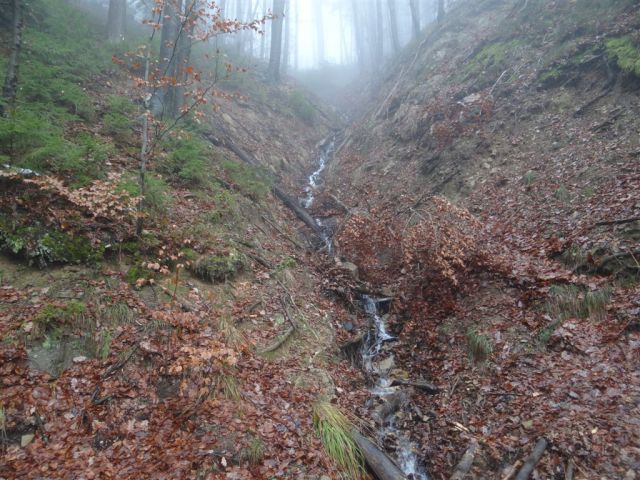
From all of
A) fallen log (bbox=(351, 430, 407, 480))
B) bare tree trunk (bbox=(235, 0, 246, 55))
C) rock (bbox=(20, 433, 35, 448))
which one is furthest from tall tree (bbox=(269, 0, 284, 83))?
rock (bbox=(20, 433, 35, 448))

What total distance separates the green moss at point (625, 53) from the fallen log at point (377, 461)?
10956mm

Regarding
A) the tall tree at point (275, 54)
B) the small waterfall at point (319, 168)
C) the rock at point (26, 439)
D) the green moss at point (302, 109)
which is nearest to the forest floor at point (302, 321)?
the rock at point (26, 439)

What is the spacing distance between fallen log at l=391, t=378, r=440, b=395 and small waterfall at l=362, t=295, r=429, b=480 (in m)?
0.13

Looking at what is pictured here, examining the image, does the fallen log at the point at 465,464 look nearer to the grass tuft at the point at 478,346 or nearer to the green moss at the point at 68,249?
the grass tuft at the point at 478,346

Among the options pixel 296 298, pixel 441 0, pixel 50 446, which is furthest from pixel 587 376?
pixel 441 0

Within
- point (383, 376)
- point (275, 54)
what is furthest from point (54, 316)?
point (275, 54)

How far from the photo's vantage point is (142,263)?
19.8 feet

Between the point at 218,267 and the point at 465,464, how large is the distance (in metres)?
5.12

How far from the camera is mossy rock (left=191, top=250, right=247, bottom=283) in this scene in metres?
7.05

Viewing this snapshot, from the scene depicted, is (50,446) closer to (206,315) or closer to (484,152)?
(206,315)

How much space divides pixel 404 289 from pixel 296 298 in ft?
8.16

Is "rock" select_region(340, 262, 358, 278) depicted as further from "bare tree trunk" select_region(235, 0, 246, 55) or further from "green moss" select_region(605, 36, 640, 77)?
"bare tree trunk" select_region(235, 0, 246, 55)

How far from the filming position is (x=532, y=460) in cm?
448

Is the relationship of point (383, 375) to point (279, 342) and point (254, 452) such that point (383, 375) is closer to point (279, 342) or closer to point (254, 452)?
point (279, 342)
